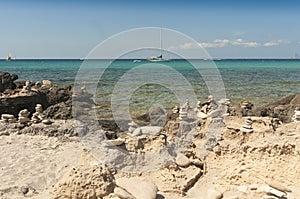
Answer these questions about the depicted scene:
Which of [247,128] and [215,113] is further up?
[215,113]

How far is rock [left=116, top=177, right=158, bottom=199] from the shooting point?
5.07m

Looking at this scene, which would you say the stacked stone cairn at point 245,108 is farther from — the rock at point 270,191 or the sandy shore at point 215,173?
the rock at point 270,191

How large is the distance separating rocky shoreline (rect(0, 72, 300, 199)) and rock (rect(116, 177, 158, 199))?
0.01 metres

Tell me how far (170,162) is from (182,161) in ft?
0.83

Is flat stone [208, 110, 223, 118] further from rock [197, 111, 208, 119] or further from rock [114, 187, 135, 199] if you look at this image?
rock [114, 187, 135, 199]

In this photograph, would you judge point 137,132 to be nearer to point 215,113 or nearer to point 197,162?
point 197,162

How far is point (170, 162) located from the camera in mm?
6621

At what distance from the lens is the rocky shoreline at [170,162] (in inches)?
205

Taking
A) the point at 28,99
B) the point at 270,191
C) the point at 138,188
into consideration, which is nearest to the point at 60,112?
the point at 28,99

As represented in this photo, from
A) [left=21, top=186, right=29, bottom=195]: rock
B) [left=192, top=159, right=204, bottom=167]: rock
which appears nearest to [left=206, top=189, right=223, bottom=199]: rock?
[left=192, top=159, right=204, bottom=167]: rock

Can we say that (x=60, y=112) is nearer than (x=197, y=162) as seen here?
No

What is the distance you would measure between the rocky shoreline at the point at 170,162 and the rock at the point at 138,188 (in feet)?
0.05

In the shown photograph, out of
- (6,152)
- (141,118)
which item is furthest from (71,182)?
(141,118)

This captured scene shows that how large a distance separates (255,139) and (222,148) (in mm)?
734
